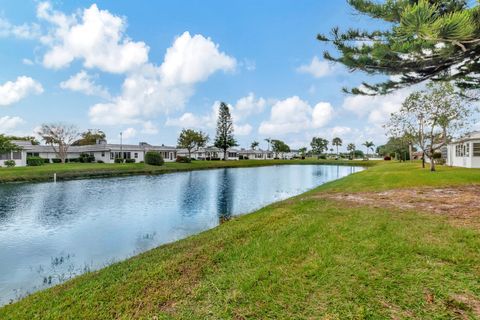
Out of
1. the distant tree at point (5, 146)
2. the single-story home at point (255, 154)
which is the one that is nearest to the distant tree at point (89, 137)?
the distant tree at point (5, 146)

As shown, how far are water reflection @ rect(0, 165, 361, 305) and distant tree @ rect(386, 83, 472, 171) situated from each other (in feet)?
51.7

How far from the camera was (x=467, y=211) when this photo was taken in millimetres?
6965

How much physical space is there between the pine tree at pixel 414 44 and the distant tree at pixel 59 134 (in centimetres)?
4698

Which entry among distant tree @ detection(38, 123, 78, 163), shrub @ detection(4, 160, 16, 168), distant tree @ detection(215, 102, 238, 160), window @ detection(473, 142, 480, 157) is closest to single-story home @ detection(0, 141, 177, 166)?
distant tree @ detection(38, 123, 78, 163)

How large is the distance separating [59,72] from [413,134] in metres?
31.6

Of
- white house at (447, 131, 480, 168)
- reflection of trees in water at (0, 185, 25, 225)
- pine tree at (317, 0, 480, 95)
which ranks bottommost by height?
reflection of trees in water at (0, 185, 25, 225)

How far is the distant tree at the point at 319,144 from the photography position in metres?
101

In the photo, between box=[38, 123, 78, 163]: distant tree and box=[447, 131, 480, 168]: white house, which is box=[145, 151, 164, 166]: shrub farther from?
box=[447, 131, 480, 168]: white house

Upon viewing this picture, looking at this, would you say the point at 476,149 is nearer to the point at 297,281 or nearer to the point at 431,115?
the point at 431,115

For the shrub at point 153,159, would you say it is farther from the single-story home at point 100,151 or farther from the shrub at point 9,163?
the shrub at point 9,163

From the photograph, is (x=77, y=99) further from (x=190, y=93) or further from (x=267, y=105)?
(x=267, y=105)

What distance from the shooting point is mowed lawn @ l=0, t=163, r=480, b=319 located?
116 inches

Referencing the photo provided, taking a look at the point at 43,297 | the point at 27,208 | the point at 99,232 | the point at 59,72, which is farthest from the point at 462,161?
the point at 59,72

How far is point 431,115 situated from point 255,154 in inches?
2975
